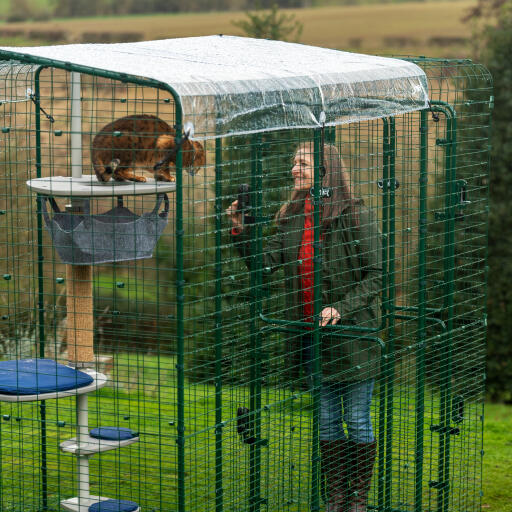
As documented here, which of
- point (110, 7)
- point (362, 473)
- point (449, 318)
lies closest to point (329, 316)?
point (362, 473)

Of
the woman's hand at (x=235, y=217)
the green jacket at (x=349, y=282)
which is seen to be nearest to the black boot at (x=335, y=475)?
the green jacket at (x=349, y=282)

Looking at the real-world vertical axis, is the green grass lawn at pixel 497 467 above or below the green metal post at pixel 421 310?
below

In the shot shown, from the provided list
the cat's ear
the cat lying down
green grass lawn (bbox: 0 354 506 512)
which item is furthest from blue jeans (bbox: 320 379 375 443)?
Answer: the cat's ear

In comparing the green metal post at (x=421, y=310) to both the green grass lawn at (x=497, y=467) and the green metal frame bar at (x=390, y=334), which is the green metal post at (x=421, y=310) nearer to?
the green metal frame bar at (x=390, y=334)

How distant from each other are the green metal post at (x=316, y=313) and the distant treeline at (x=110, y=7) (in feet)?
30.7

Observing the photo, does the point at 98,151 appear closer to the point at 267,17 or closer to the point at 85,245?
the point at 85,245

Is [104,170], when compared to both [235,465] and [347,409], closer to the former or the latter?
[347,409]

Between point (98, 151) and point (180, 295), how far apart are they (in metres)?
0.96

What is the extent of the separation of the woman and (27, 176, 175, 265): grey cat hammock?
2.24ft

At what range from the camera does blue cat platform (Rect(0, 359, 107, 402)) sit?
437 cm

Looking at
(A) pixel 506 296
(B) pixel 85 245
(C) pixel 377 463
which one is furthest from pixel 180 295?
(A) pixel 506 296

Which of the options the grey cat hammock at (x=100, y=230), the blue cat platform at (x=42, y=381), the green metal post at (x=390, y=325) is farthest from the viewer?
the green metal post at (x=390, y=325)

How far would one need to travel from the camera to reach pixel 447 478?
219 inches

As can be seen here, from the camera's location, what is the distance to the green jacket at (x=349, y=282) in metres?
5.02
